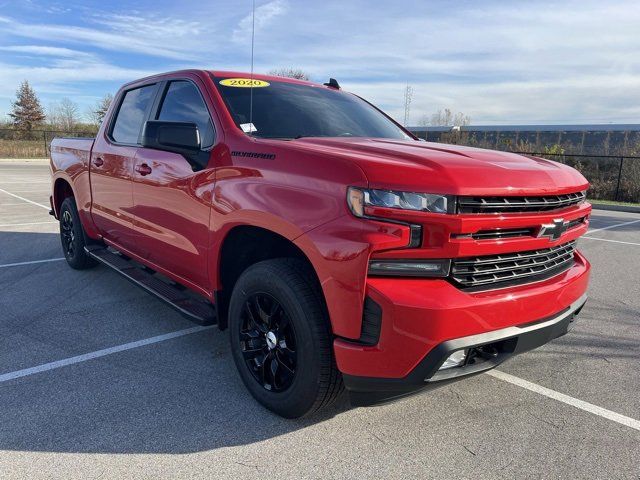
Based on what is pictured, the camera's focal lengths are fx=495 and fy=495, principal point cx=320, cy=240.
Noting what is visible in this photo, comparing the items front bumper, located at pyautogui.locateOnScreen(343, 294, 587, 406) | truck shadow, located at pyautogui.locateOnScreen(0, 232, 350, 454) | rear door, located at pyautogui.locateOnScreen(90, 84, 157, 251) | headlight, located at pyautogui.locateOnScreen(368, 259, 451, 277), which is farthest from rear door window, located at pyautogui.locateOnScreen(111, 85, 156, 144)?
front bumper, located at pyautogui.locateOnScreen(343, 294, 587, 406)

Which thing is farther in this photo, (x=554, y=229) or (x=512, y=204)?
(x=554, y=229)

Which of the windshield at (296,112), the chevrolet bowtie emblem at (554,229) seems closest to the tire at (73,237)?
the windshield at (296,112)

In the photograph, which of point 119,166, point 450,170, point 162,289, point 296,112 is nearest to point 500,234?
point 450,170

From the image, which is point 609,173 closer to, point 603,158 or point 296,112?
point 603,158

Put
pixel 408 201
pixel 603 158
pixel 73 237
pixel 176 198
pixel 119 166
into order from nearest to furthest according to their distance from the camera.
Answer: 1. pixel 408 201
2. pixel 176 198
3. pixel 119 166
4. pixel 73 237
5. pixel 603 158

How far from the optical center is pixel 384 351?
7.15ft

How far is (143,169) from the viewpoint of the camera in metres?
3.80

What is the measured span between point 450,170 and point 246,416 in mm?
1737

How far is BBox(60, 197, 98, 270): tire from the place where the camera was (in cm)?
545

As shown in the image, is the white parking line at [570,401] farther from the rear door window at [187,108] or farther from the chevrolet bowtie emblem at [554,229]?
the rear door window at [187,108]

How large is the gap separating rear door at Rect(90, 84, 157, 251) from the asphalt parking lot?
0.83 meters

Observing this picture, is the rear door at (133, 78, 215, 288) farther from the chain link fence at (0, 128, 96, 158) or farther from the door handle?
the chain link fence at (0, 128, 96, 158)

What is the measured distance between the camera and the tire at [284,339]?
243 cm

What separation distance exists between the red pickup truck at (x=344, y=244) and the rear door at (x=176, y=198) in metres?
0.02
